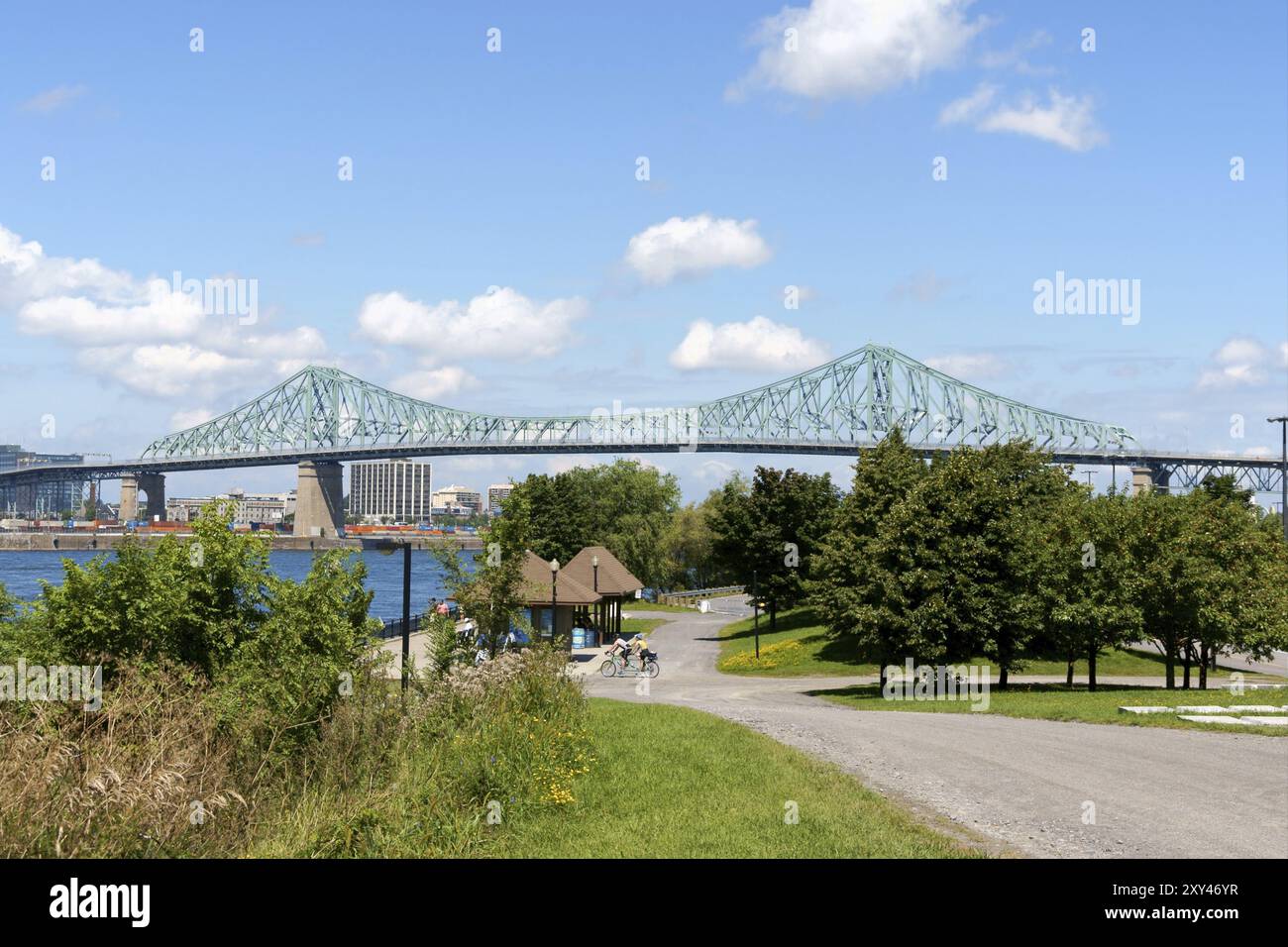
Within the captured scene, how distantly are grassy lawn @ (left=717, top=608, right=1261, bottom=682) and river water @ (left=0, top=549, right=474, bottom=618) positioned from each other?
1376cm

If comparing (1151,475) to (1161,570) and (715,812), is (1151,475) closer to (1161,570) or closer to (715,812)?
(1161,570)

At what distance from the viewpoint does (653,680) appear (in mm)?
41469

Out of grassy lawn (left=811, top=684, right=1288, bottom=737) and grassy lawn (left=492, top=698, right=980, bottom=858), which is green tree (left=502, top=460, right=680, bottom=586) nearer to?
grassy lawn (left=811, top=684, right=1288, bottom=737)

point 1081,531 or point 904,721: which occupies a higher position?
point 1081,531

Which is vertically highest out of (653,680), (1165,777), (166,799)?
(166,799)

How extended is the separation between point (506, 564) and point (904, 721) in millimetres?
13070

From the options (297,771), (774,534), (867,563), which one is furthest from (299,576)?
(297,771)

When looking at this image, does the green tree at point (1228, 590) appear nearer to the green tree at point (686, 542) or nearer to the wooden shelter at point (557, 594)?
the wooden shelter at point (557, 594)

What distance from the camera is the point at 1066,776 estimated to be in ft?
54.7

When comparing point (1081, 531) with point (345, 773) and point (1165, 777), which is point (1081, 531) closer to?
point (1165, 777)

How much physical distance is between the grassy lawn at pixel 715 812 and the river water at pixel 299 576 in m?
25.9

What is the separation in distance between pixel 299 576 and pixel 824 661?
8235 cm

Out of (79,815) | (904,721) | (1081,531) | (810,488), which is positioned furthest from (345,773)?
(810,488)
